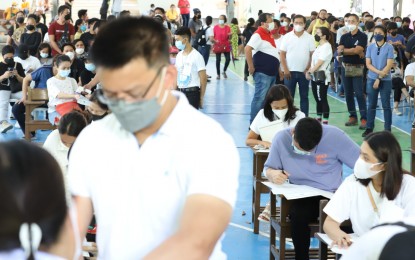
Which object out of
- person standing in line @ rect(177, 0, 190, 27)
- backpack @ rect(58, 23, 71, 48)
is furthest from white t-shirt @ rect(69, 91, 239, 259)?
person standing in line @ rect(177, 0, 190, 27)

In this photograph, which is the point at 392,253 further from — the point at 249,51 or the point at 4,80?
the point at 4,80

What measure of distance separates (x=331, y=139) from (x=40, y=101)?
17.8ft

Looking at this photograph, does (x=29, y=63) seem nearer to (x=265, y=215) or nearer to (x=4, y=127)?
(x=4, y=127)

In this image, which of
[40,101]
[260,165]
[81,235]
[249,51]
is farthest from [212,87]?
[81,235]

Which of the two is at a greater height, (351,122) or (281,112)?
(281,112)

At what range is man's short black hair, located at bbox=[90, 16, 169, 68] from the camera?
6.73ft

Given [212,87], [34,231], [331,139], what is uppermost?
[34,231]

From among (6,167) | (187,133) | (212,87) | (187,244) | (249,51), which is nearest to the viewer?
(6,167)

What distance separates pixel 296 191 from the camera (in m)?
5.59

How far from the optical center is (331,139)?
5824mm

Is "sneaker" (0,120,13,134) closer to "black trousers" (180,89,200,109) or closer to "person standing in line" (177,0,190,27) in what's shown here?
"black trousers" (180,89,200,109)

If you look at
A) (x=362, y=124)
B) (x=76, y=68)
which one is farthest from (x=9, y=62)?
(x=362, y=124)

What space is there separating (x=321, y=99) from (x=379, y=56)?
144 centimetres

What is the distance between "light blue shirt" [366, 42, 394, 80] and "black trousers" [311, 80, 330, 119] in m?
1.05
